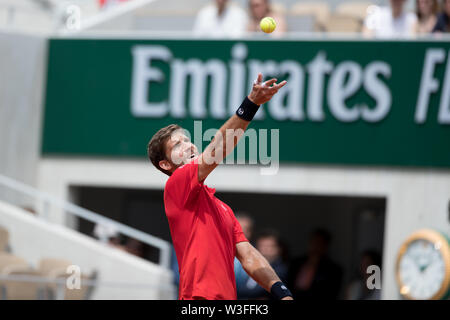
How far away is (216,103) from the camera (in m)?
11.0

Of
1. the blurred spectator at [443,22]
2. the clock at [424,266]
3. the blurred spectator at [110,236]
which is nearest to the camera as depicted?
the clock at [424,266]

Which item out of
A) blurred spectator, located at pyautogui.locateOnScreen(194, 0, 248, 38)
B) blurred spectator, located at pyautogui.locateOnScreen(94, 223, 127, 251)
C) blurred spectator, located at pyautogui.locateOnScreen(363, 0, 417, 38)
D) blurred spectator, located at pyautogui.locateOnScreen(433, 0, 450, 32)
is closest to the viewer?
blurred spectator, located at pyautogui.locateOnScreen(433, 0, 450, 32)

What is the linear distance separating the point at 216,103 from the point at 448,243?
3.65 meters

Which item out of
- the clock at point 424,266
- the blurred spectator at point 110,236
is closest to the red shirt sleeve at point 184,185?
the clock at point 424,266

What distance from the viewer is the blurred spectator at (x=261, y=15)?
34.1ft

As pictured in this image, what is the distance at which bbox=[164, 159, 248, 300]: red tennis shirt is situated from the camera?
395 cm

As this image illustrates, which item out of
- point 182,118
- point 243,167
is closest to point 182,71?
point 182,118

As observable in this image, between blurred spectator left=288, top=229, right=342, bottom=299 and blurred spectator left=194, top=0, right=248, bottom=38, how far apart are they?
317cm

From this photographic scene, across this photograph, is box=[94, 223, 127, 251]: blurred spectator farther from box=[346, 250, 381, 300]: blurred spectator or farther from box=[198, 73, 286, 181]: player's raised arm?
box=[198, 73, 286, 181]: player's raised arm

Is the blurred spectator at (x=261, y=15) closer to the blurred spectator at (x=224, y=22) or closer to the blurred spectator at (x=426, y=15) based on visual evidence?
the blurred spectator at (x=224, y=22)

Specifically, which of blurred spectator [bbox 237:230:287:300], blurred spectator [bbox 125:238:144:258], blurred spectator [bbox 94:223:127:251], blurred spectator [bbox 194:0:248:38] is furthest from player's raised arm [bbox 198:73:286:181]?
blurred spectator [bbox 194:0:248:38]

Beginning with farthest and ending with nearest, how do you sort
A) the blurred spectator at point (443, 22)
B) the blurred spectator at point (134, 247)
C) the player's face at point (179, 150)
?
the blurred spectator at point (134, 247), the blurred spectator at point (443, 22), the player's face at point (179, 150)

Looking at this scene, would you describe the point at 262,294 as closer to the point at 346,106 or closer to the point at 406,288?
the point at 406,288

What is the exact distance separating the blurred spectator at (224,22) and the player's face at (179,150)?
710cm
